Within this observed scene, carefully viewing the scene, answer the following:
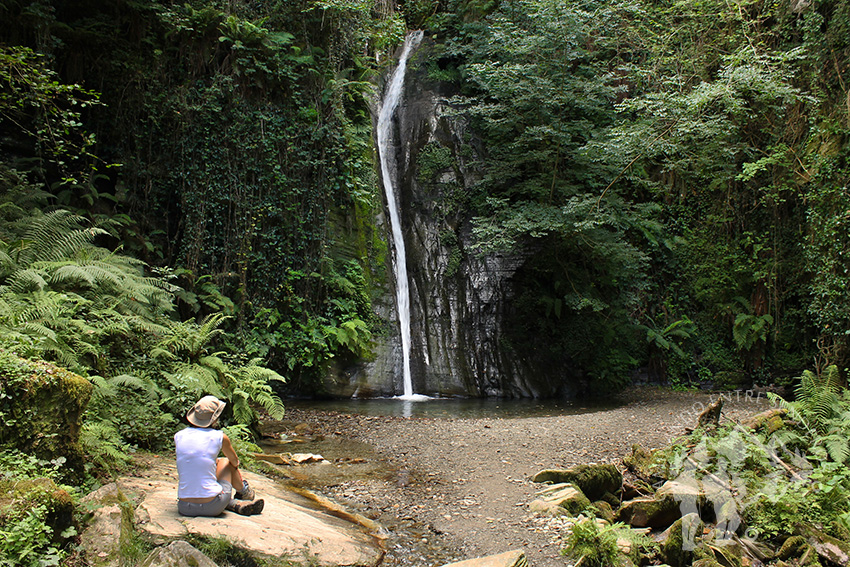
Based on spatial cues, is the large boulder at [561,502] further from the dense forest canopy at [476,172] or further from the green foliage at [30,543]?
the dense forest canopy at [476,172]

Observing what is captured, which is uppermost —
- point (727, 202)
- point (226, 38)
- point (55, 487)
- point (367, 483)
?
point (226, 38)

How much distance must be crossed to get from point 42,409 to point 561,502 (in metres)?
4.28

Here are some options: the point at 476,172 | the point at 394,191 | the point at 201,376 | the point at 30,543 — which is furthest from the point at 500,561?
the point at 394,191

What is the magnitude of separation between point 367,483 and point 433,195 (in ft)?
30.6

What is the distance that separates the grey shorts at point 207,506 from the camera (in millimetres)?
3656

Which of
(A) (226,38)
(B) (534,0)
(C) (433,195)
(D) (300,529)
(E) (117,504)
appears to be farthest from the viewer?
(C) (433,195)

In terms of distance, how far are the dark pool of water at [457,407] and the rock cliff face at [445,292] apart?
26.4 inches

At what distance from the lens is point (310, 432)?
800cm

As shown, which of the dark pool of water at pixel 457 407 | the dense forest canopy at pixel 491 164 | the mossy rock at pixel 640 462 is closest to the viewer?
Answer: the mossy rock at pixel 640 462

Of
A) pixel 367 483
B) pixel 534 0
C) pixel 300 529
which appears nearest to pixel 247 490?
pixel 300 529

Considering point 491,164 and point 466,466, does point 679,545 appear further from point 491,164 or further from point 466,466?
point 491,164

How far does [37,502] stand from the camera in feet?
9.75

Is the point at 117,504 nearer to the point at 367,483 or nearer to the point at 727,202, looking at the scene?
the point at 367,483

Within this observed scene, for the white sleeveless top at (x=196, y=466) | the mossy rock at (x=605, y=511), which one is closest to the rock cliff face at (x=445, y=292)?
the mossy rock at (x=605, y=511)
